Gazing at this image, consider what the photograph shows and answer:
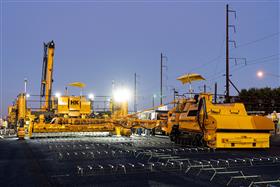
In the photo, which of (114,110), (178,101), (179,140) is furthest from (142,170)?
(114,110)

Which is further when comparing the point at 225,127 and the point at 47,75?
the point at 47,75

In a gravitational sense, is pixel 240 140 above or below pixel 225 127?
below

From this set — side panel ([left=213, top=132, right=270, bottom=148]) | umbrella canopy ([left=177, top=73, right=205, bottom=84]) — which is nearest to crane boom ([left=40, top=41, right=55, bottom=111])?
umbrella canopy ([left=177, top=73, right=205, bottom=84])

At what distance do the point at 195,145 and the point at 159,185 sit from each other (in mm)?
11619

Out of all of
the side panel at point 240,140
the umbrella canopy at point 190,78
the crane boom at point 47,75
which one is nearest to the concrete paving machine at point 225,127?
the side panel at point 240,140

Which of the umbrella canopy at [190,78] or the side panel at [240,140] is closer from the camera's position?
the side panel at [240,140]

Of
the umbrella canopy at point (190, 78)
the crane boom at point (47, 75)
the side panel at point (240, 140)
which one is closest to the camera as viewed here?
the side panel at point (240, 140)

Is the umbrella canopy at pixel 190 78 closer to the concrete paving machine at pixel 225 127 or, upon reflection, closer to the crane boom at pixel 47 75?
the concrete paving machine at pixel 225 127

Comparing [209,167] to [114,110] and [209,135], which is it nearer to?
[209,135]

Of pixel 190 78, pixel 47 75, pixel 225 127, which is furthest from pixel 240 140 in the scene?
pixel 47 75

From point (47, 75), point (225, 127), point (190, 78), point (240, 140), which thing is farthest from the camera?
point (47, 75)

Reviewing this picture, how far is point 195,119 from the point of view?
64.8 feet

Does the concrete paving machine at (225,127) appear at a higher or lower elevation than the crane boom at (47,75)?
lower

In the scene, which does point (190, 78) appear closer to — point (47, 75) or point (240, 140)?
point (240, 140)
